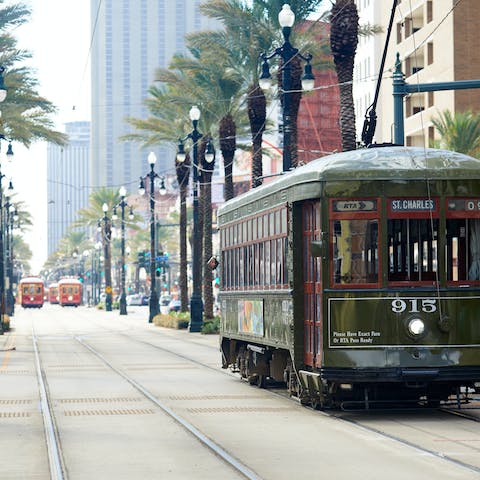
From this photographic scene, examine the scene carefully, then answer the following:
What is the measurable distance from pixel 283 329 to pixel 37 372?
11.4 meters

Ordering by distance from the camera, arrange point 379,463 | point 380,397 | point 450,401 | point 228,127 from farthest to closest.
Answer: point 228,127 → point 450,401 → point 380,397 → point 379,463

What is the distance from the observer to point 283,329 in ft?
63.1

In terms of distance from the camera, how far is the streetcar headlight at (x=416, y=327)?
1698 centimetres

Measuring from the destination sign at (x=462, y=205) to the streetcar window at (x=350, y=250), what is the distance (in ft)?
3.37

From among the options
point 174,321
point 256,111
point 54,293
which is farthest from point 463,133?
point 54,293

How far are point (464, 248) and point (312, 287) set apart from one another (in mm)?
2062

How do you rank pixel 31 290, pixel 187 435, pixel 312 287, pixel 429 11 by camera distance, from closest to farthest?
1. pixel 187 435
2. pixel 312 287
3. pixel 429 11
4. pixel 31 290

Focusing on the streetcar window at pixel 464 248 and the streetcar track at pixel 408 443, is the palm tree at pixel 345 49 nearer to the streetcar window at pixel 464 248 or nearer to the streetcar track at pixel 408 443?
the streetcar window at pixel 464 248

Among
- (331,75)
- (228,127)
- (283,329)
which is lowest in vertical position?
(283,329)

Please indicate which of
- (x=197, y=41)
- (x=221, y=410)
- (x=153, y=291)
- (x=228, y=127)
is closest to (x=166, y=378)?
(x=221, y=410)

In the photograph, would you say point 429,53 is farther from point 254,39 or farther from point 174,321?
point 254,39

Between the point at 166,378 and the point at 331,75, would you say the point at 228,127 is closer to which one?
the point at 166,378

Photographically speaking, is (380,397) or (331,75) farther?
(331,75)

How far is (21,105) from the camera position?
2035 inches
